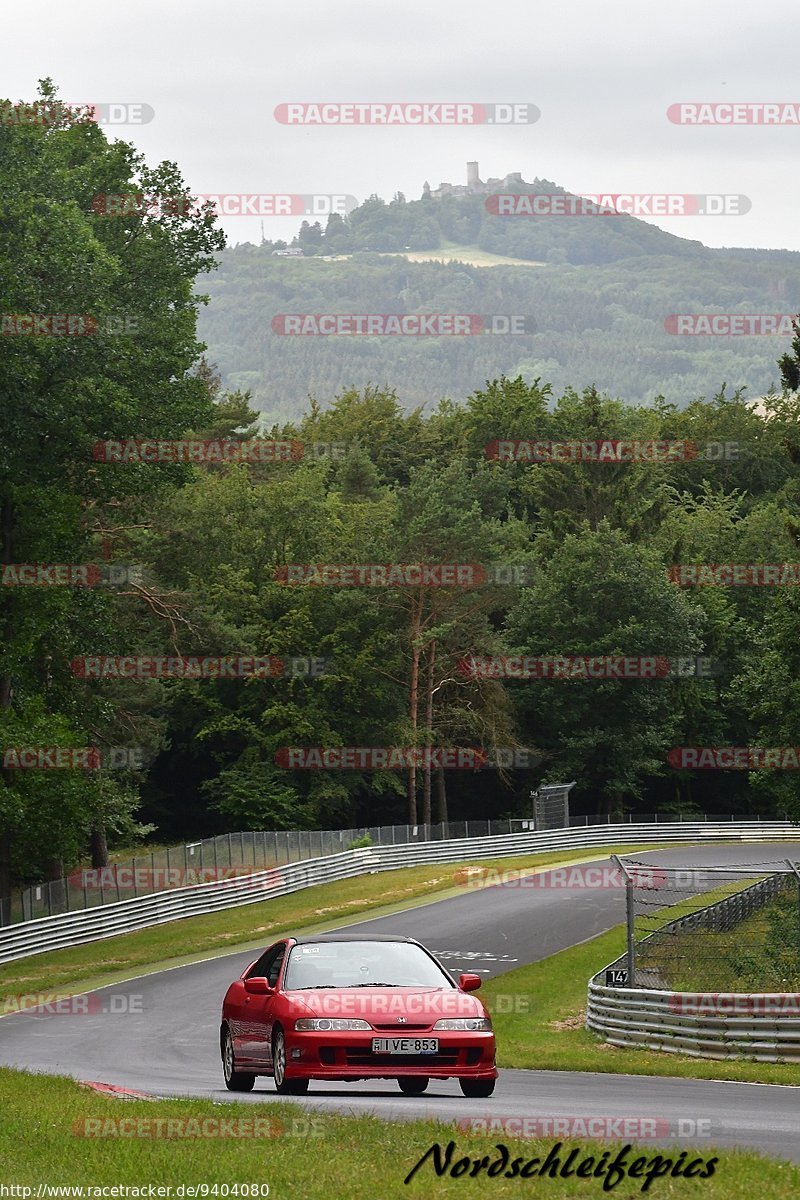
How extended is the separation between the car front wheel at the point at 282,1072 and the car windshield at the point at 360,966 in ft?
1.52

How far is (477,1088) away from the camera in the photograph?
1426 cm

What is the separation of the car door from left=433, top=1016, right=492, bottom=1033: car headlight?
1.50 m

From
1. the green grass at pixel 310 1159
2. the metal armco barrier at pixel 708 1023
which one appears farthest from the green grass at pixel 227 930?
the green grass at pixel 310 1159

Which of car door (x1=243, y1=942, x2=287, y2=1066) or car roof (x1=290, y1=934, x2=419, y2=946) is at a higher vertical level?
car roof (x1=290, y1=934, x2=419, y2=946)

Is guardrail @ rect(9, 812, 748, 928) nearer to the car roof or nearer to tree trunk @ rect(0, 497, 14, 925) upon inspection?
tree trunk @ rect(0, 497, 14, 925)

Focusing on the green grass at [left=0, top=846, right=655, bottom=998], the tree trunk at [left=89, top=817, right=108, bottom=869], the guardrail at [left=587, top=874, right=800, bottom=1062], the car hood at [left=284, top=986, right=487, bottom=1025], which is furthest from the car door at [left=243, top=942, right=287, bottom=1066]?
the tree trunk at [left=89, top=817, right=108, bottom=869]

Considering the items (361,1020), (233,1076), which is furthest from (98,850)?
(361,1020)

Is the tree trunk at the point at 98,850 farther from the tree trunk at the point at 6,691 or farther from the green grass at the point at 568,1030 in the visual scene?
the green grass at the point at 568,1030

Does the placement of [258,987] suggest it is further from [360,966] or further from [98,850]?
[98,850]

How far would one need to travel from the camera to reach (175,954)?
38750 mm

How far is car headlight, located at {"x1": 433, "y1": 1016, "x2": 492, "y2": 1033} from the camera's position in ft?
44.5

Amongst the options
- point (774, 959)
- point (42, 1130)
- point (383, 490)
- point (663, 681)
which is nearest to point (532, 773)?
point (663, 681)

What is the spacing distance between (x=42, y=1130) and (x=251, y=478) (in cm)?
8578

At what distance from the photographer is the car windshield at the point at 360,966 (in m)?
14.2
